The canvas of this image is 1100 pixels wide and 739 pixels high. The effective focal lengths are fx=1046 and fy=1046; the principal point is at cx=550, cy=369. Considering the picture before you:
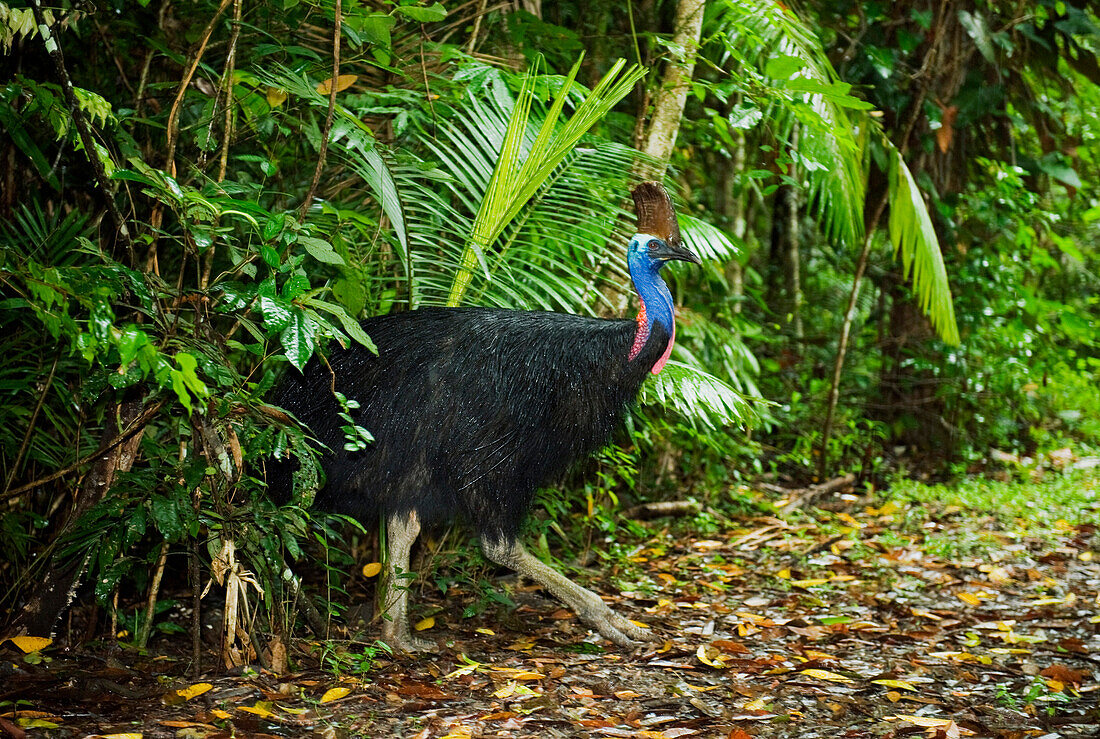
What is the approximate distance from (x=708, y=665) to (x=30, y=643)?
6.61ft

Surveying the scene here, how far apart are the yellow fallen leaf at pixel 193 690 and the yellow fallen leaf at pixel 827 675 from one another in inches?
70.4

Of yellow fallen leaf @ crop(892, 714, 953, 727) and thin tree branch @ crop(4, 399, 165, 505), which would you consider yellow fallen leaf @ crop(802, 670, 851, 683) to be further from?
thin tree branch @ crop(4, 399, 165, 505)

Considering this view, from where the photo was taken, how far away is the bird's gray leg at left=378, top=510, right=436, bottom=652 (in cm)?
332

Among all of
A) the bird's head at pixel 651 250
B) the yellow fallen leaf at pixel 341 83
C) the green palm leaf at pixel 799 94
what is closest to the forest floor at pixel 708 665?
the bird's head at pixel 651 250

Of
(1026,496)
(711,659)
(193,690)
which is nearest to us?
(193,690)

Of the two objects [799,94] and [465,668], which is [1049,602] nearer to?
[799,94]

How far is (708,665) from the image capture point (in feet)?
10.9

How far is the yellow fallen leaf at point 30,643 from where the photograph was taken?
2.94m

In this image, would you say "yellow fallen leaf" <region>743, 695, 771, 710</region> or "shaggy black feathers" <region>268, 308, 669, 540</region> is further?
"shaggy black feathers" <region>268, 308, 669, 540</region>

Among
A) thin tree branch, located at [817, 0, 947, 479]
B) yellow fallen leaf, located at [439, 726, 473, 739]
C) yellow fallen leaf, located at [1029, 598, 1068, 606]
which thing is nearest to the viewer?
yellow fallen leaf, located at [439, 726, 473, 739]

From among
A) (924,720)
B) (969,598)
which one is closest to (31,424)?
(924,720)

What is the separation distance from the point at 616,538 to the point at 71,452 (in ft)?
8.16

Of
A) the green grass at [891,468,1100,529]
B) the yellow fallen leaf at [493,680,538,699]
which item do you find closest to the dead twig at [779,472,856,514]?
the green grass at [891,468,1100,529]

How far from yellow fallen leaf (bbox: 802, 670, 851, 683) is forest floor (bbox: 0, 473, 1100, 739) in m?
0.01
